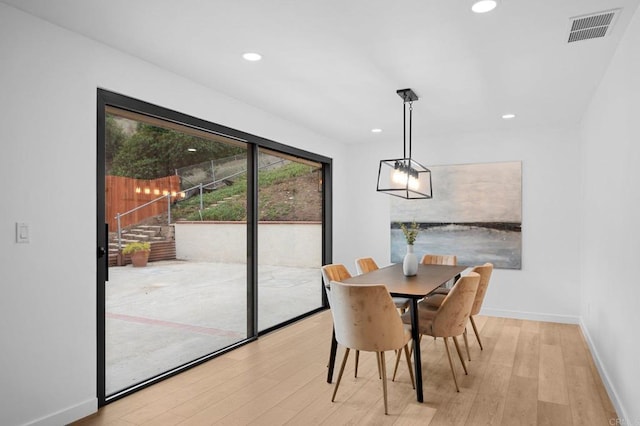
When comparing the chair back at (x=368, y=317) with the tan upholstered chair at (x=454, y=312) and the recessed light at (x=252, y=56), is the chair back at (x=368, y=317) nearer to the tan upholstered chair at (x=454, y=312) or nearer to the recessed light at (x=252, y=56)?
the tan upholstered chair at (x=454, y=312)

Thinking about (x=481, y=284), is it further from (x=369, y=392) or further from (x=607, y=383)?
(x=369, y=392)

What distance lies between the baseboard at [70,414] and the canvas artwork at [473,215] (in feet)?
14.3

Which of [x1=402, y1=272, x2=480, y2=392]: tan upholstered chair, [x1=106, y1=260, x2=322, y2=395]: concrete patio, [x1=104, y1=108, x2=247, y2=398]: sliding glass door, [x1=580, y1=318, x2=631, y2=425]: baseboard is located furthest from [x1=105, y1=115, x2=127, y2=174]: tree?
[x1=580, y1=318, x2=631, y2=425]: baseboard

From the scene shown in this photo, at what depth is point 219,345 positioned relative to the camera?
13.3 feet

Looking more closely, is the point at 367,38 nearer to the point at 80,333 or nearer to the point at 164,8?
the point at 164,8

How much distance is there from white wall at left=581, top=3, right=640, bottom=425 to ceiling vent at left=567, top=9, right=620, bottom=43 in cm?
12

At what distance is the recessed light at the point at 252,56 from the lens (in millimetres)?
3080

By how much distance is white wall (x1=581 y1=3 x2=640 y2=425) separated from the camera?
242cm

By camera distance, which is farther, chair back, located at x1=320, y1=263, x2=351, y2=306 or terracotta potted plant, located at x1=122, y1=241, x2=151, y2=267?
chair back, located at x1=320, y1=263, x2=351, y2=306

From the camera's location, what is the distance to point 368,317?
2.77 m

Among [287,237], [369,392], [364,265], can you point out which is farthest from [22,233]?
[364,265]

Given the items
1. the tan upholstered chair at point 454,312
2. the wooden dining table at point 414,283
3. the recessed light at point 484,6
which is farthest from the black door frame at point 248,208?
the recessed light at point 484,6

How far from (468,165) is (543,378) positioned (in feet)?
10.2

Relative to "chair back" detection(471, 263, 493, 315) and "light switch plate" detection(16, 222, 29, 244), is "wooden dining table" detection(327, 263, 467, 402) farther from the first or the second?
"light switch plate" detection(16, 222, 29, 244)
